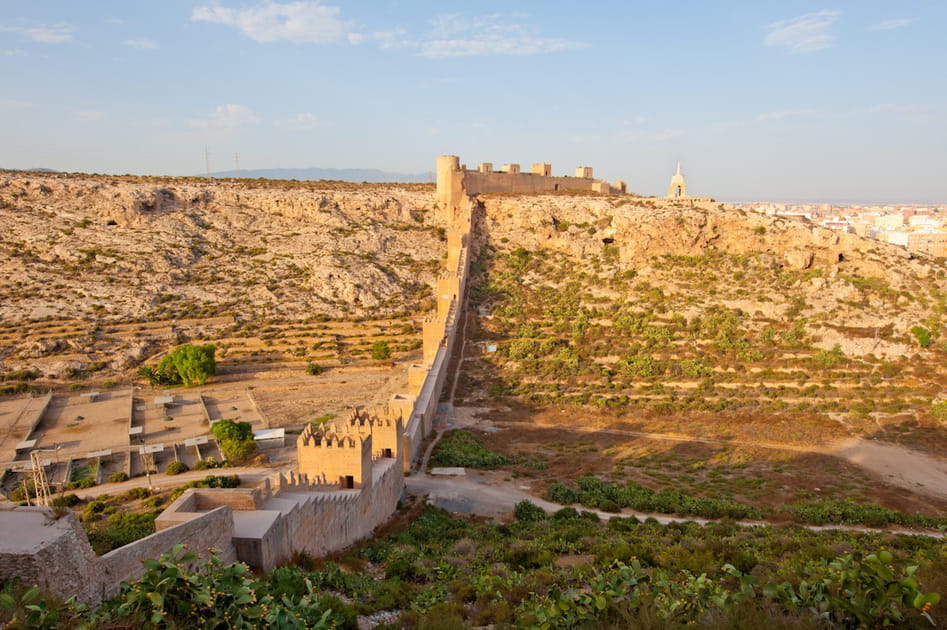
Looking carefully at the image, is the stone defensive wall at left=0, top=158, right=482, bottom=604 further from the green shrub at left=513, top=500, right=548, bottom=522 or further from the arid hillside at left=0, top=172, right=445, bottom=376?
the arid hillside at left=0, top=172, right=445, bottom=376

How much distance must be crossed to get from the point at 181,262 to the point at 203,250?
2264 mm

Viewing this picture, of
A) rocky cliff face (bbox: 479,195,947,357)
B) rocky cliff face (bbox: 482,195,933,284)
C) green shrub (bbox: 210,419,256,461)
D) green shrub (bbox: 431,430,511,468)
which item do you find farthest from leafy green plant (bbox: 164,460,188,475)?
rocky cliff face (bbox: 482,195,933,284)

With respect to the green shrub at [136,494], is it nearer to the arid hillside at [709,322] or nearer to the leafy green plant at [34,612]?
the leafy green plant at [34,612]

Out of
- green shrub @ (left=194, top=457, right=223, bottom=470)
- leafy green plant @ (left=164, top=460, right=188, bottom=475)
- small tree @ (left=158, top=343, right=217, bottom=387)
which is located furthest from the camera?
small tree @ (left=158, top=343, right=217, bottom=387)

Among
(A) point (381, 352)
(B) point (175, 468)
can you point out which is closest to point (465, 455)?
(B) point (175, 468)

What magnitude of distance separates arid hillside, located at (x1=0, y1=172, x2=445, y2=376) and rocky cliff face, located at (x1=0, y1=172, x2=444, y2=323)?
0.10 m

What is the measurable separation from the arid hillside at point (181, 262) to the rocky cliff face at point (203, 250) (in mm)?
105

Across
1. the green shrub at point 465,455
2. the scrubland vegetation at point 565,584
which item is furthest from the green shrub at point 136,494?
the green shrub at point 465,455

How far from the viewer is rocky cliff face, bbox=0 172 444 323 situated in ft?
110

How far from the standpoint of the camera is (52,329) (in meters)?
29.6

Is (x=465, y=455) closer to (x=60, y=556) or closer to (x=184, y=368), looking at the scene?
(x=60, y=556)

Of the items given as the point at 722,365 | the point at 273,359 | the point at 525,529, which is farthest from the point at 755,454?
the point at 273,359

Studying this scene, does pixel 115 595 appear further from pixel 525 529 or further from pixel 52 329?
pixel 52 329

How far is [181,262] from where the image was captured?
122 feet
